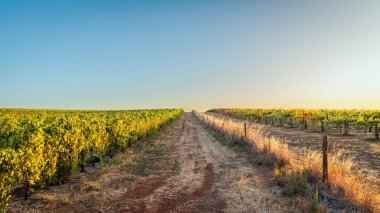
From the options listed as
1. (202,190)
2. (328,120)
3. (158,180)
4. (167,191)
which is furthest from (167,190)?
(328,120)

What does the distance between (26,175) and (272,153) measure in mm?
10736

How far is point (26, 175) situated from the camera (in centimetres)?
989

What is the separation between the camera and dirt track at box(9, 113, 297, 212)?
371 inches

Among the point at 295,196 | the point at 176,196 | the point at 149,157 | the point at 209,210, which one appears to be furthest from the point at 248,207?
the point at 149,157

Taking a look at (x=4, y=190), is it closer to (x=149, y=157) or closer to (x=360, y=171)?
(x=149, y=157)

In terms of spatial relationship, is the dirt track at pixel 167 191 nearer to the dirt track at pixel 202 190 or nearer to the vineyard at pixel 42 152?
the dirt track at pixel 202 190

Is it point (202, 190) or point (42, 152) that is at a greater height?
point (42, 152)

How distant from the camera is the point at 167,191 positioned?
36.6ft

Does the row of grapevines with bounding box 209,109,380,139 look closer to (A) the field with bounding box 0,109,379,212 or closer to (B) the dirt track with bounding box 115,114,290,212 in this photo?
(A) the field with bounding box 0,109,379,212

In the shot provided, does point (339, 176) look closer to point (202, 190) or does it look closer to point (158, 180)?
point (202, 190)

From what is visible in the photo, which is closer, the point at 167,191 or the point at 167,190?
the point at 167,191

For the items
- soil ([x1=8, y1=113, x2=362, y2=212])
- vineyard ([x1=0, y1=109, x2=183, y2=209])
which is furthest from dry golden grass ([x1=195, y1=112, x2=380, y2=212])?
vineyard ([x1=0, y1=109, x2=183, y2=209])

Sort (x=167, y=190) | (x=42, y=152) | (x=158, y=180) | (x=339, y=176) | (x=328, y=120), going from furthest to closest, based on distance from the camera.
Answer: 1. (x=328, y=120)
2. (x=158, y=180)
3. (x=167, y=190)
4. (x=42, y=152)
5. (x=339, y=176)

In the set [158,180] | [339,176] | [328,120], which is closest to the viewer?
[339,176]
